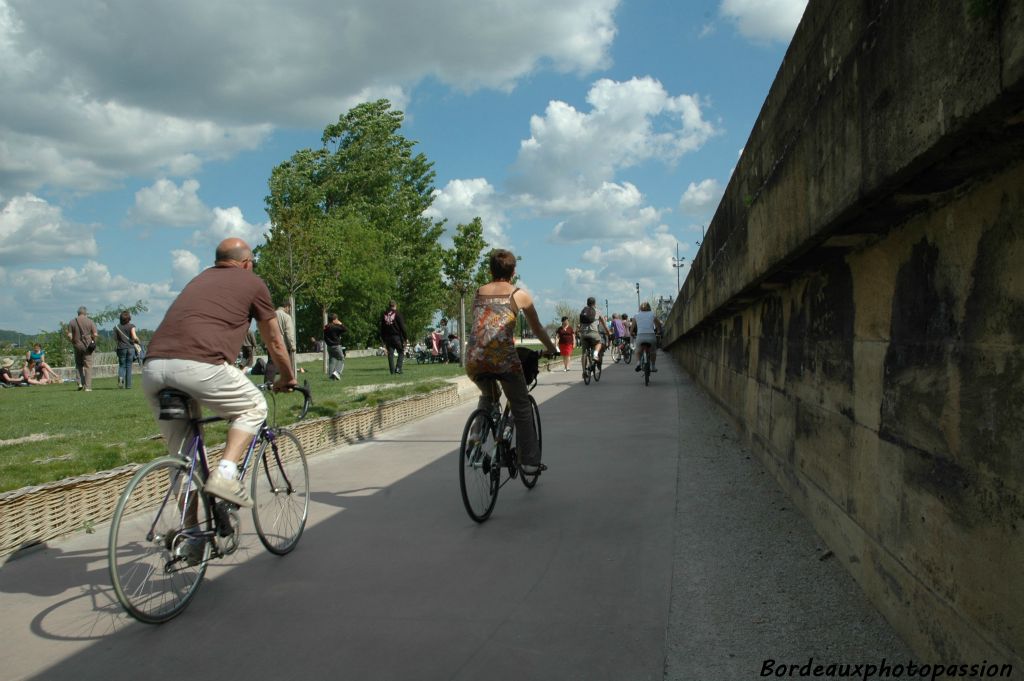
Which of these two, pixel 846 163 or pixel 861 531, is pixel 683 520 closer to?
pixel 861 531

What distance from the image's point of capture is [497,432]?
18.6ft

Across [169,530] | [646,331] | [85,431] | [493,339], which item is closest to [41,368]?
[85,431]

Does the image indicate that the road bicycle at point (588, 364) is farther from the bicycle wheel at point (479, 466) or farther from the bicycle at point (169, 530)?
the bicycle at point (169, 530)

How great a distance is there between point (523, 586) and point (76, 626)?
6.80 feet

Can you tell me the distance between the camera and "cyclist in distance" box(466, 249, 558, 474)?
18.1 ft

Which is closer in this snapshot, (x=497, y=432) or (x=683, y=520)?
(x=683, y=520)

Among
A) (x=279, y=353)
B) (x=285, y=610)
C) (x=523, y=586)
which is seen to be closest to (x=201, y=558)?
(x=285, y=610)

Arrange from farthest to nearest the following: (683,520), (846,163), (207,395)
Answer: (683,520) → (207,395) → (846,163)

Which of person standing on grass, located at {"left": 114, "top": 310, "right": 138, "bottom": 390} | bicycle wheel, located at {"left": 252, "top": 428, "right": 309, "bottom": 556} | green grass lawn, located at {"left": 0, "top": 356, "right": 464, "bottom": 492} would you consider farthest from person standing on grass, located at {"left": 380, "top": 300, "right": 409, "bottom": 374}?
bicycle wheel, located at {"left": 252, "top": 428, "right": 309, "bottom": 556}

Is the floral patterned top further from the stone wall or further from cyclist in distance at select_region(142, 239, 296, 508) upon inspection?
the stone wall

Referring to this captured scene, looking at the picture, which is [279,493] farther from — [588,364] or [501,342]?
[588,364]

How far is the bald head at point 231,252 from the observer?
4.21 m

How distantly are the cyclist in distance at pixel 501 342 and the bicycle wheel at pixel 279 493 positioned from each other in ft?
4.22

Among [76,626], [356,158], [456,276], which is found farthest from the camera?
[356,158]
